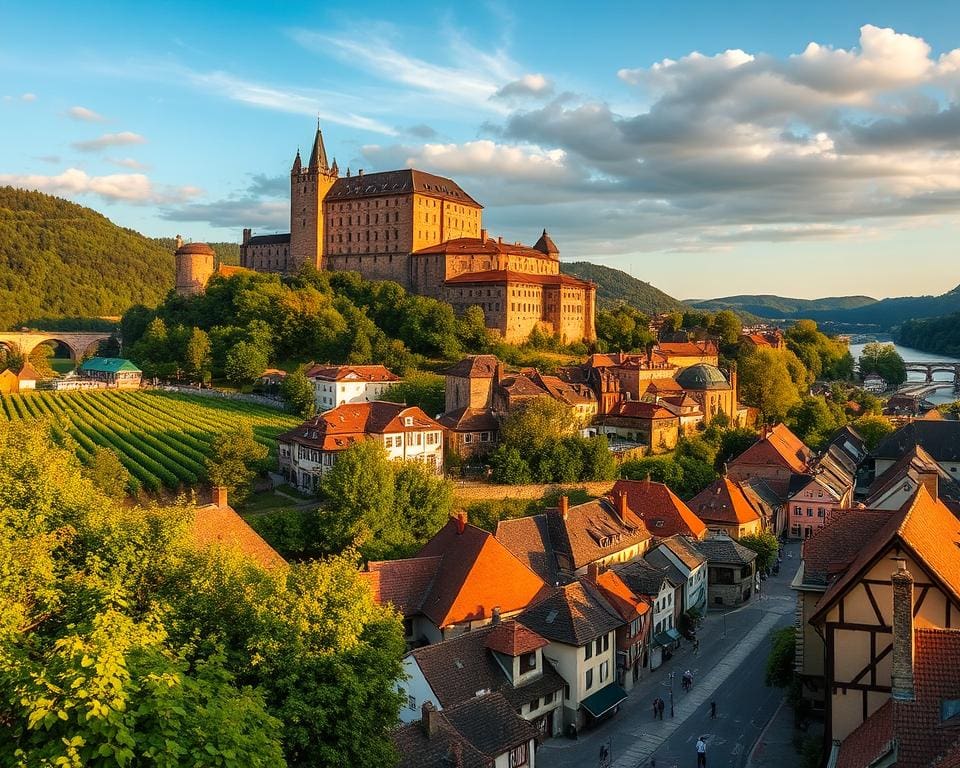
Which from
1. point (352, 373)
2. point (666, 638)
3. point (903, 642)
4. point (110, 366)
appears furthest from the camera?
point (110, 366)

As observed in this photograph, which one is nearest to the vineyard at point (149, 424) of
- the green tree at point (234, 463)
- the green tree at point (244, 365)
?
the green tree at point (234, 463)

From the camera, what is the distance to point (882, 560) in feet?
63.2

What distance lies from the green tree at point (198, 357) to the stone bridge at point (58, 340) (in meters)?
47.6

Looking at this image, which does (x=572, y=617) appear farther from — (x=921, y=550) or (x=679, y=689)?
(x=921, y=550)

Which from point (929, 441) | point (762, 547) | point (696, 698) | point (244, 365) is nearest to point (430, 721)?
point (696, 698)

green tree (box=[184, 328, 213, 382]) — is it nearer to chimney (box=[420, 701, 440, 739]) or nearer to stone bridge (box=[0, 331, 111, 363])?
stone bridge (box=[0, 331, 111, 363])

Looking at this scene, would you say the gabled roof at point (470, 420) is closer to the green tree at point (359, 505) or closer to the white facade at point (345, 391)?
the white facade at point (345, 391)

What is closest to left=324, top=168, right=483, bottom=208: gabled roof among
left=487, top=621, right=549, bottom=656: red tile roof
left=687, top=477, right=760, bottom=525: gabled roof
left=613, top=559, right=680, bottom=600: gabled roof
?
left=687, top=477, right=760, bottom=525: gabled roof

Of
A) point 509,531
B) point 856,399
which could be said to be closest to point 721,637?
point 509,531

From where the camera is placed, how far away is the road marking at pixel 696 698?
26.7m

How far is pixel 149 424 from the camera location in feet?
201

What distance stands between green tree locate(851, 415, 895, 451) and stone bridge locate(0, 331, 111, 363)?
106 m

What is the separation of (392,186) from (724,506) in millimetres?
66251

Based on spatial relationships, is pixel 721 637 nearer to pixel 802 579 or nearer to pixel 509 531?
pixel 509 531
